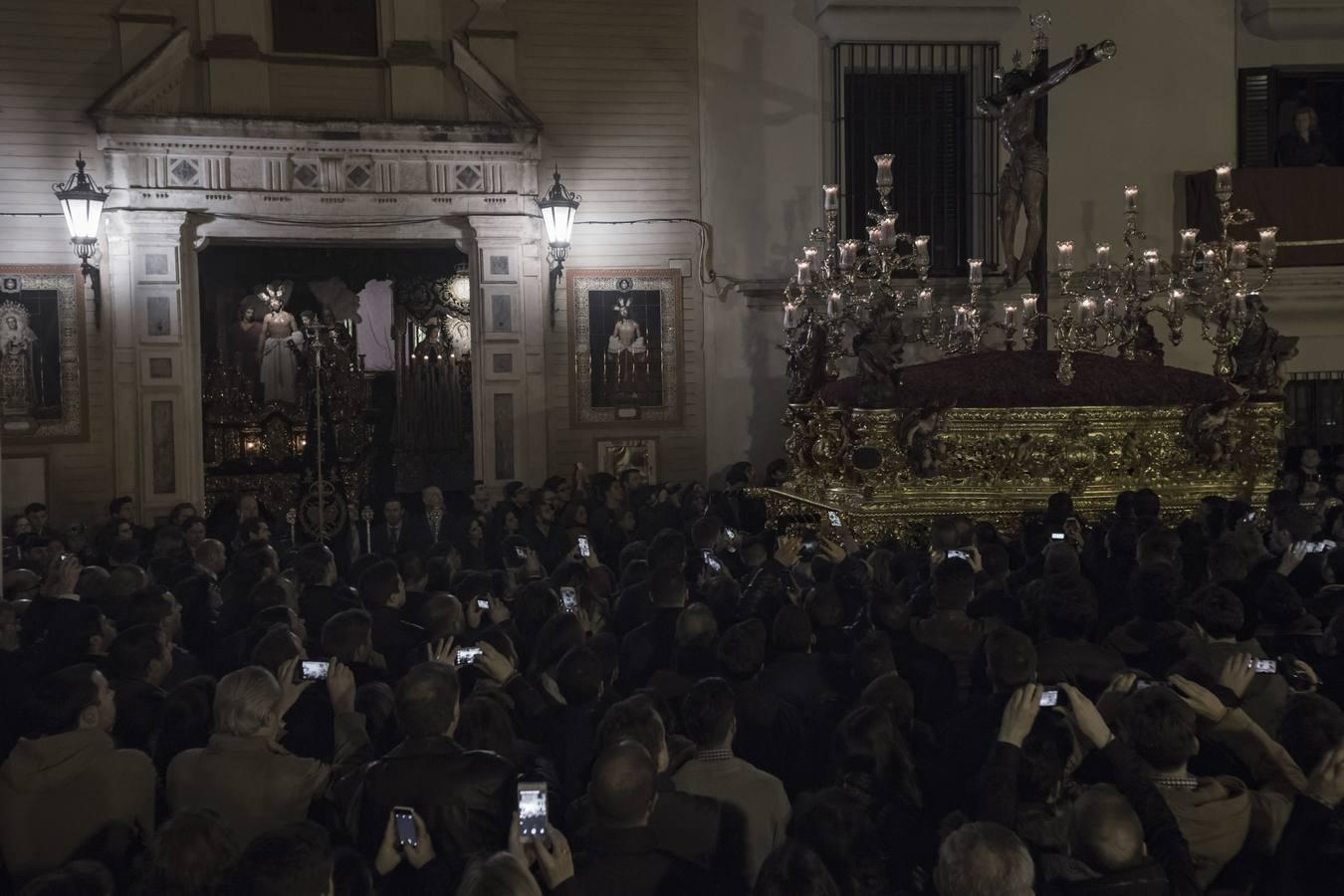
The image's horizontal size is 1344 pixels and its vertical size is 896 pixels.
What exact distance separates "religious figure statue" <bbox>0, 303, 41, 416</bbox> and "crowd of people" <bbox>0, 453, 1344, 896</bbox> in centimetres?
807

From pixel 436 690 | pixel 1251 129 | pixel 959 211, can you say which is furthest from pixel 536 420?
pixel 436 690

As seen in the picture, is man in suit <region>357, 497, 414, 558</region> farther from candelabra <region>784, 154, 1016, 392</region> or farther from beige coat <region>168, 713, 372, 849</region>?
beige coat <region>168, 713, 372, 849</region>

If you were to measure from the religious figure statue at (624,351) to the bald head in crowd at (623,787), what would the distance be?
1279 cm

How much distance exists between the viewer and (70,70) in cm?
1490

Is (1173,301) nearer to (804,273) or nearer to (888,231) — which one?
(888,231)

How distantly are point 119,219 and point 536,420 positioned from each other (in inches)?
190

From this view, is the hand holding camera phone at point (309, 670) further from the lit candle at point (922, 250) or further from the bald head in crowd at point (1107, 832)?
the lit candle at point (922, 250)

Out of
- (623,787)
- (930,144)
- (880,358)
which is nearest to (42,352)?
(880,358)

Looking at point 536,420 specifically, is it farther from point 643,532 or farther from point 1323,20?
point 1323,20

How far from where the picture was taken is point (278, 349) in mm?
18375

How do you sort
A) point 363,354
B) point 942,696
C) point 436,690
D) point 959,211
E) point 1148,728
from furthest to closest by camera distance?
1. point 363,354
2. point 959,211
3. point 942,696
4. point 436,690
5. point 1148,728

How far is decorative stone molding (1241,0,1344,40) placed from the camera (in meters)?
17.7

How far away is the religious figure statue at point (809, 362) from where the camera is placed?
13672mm

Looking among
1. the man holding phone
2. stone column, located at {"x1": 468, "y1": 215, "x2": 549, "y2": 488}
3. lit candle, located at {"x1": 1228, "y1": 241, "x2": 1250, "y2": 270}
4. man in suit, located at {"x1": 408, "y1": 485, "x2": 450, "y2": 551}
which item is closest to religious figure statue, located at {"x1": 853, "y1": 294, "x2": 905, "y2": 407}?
lit candle, located at {"x1": 1228, "y1": 241, "x2": 1250, "y2": 270}
